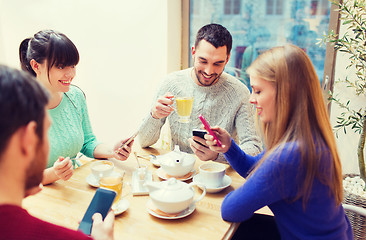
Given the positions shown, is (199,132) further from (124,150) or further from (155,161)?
(124,150)

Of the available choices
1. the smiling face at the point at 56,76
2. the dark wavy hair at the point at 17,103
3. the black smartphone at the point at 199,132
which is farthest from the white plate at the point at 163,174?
the dark wavy hair at the point at 17,103

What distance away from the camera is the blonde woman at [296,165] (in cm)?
A: 100

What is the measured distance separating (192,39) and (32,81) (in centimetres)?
240

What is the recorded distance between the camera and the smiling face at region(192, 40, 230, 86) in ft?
6.10

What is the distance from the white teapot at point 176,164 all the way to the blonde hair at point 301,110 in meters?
0.43

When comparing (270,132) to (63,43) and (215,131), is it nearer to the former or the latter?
(215,131)

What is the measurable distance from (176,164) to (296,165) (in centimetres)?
53

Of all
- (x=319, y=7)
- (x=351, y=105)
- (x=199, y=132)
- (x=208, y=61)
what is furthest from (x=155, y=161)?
(x=319, y=7)

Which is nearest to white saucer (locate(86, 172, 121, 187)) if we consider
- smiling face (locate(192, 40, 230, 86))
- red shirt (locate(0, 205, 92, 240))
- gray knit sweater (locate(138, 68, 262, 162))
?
gray knit sweater (locate(138, 68, 262, 162))

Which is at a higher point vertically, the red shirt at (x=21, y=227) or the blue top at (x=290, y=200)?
the red shirt at (x=21, y=227)

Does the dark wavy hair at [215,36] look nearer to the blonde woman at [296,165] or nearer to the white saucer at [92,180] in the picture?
the blonde woman at [296,165]

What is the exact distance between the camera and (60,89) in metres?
1.58

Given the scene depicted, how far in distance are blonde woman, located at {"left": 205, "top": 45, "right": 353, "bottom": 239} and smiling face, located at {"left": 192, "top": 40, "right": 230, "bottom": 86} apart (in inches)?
29.3

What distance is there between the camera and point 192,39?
2.90 metres
